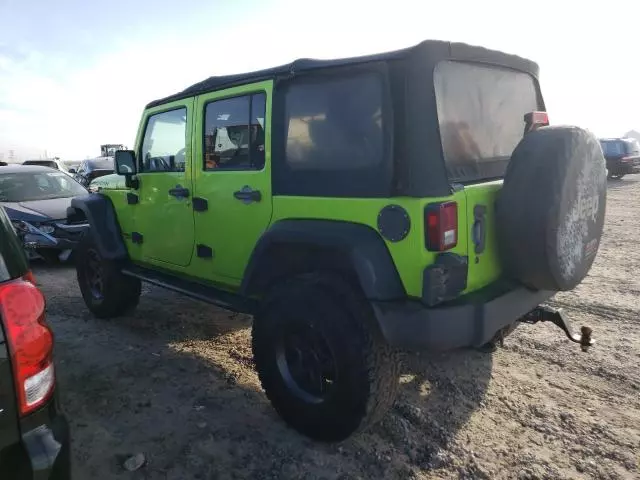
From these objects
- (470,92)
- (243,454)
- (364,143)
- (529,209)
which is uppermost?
(470,92)

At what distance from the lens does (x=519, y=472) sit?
2.54 metres

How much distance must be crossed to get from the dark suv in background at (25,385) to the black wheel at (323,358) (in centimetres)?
131

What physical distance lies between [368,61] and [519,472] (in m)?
2.25

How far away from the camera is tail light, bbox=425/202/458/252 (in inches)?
92.2

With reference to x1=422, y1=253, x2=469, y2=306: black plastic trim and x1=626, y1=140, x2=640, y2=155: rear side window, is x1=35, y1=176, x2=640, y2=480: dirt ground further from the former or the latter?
x1=626, y1=140, x2=640, y2=155: rear side window

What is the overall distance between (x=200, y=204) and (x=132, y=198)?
1.16 metres

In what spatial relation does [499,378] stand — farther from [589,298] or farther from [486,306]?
[589,298]

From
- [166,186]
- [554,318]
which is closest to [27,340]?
[166,186]

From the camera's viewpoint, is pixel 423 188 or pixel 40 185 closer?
pixel 423 188

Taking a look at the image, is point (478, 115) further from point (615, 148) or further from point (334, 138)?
point (615, 148)

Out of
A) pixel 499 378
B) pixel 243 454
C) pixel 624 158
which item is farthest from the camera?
pixel 624 158

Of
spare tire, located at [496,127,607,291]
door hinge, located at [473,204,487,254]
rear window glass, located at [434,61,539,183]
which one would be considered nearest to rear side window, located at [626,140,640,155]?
rear window glass, located at [434,61,539,183]

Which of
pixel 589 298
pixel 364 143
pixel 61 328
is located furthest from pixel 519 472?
pixel 61 328

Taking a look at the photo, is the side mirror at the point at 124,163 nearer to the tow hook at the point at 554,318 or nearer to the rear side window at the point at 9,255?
the rear side window at the point at 9,255
